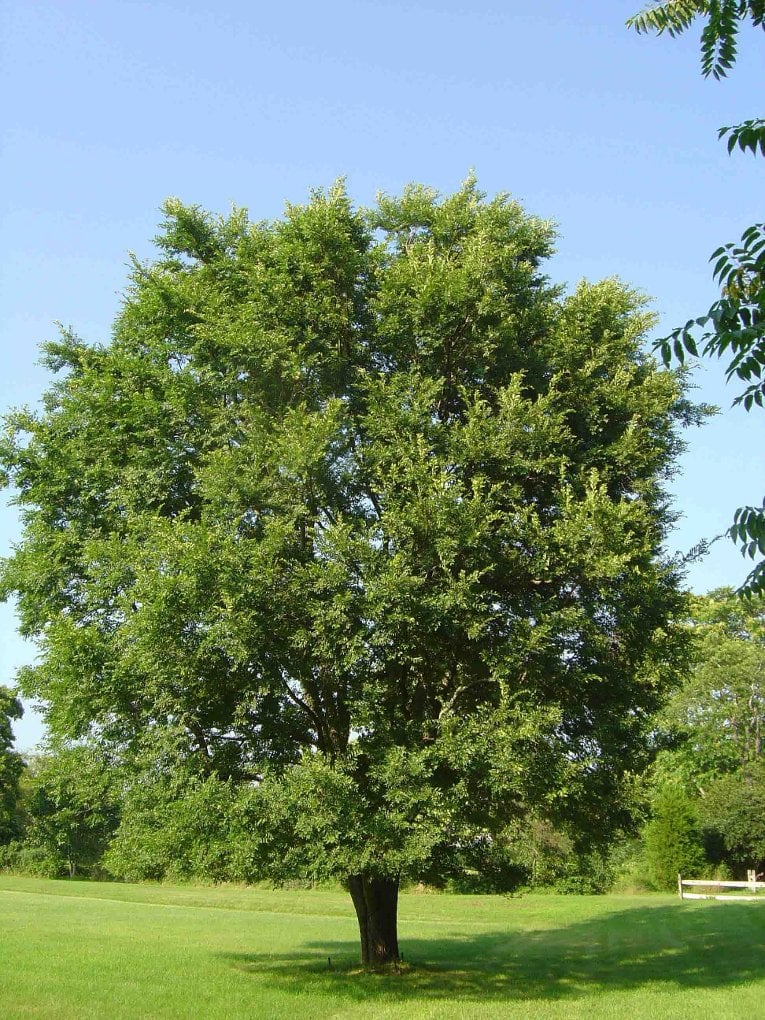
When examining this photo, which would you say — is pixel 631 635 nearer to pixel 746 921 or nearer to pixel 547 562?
pixel 547 562

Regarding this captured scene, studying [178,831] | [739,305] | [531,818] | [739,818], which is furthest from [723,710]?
[739,305]

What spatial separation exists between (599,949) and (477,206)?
1888cm

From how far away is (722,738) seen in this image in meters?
57.4

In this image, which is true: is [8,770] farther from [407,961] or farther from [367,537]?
[367,537]

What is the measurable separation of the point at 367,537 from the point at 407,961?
1057 cm

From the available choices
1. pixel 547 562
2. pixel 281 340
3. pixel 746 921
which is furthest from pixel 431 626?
pixel 746 921

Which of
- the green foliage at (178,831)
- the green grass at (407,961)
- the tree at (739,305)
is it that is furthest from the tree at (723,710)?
the tree at (739,305)

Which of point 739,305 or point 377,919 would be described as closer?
point 739,305

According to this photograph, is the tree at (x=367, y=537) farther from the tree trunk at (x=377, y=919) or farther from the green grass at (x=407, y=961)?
the green grass at (x=407, y=961)

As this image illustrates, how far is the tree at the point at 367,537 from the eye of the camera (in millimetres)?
13445

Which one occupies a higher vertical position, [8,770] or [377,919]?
[8,770]

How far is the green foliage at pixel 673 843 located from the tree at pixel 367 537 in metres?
30.2

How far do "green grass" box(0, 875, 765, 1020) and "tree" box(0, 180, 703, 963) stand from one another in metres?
2.33

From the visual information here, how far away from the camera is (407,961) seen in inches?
751
